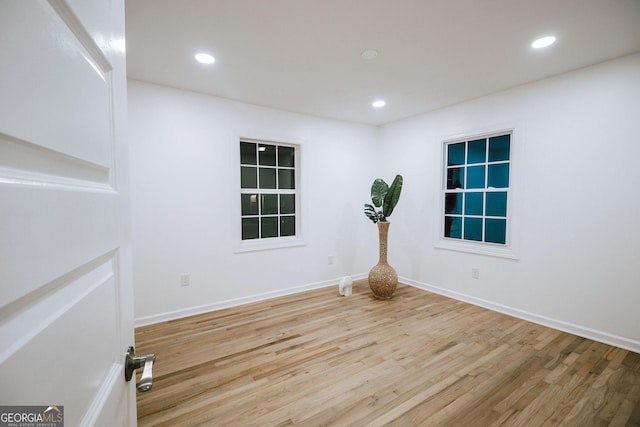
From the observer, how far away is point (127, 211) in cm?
76

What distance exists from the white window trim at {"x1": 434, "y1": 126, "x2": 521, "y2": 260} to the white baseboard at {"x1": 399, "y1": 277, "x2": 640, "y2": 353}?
615mm

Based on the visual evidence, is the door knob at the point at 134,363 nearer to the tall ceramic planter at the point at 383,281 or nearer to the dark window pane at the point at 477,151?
the tall ceramic planter at the point at 383,281

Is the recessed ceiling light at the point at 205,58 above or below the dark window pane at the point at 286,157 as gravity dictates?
above

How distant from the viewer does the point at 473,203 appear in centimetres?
383

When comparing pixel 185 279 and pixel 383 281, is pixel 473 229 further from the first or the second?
pixel 185 279

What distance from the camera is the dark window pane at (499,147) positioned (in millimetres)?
3475

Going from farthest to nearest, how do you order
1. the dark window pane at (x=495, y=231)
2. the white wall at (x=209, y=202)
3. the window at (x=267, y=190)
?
the window at (x=267, y=190) < the dark window pane at (x=495, y=231) < the white wall at (x=209, y=202)

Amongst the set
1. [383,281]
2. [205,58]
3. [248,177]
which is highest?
[205,58]

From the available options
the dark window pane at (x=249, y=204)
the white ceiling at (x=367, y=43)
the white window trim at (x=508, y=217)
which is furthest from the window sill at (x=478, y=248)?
the dark window pane at (x=249, y=204)

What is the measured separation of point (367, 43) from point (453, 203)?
2656 millimetres

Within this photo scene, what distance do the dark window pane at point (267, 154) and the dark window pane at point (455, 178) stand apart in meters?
2.58

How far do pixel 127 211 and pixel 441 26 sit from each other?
241 centimetres

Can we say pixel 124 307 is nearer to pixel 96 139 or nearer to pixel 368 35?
pixel 96 139

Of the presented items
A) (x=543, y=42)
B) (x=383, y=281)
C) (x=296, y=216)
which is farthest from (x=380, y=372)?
(x=543, y=42)
